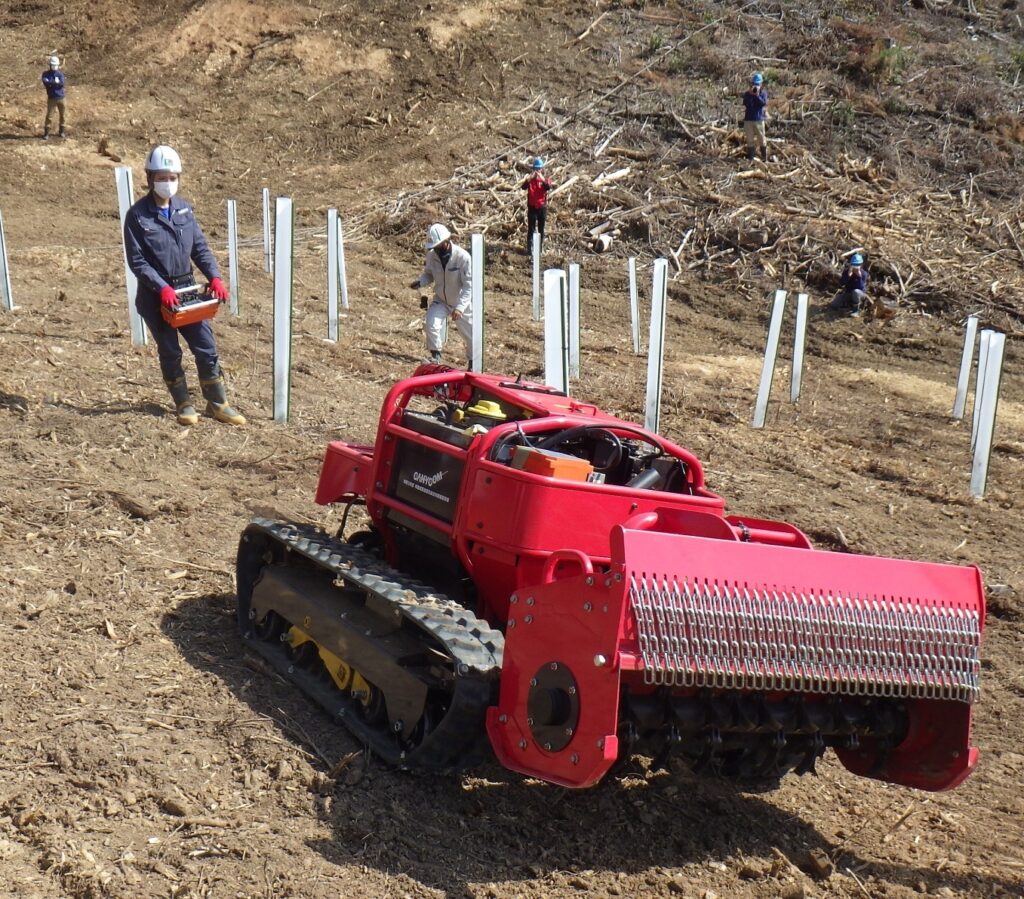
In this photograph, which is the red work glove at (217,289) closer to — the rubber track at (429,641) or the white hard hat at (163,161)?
the white hard hat at (163,161)

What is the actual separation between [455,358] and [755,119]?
469 inches

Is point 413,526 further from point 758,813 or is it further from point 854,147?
point 854,147

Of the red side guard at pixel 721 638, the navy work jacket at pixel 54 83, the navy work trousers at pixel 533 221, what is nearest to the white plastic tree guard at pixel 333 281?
the navy work trousers at pixel 533 221

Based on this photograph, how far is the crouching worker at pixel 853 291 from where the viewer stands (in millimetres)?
19391

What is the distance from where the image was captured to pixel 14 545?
6.59 m

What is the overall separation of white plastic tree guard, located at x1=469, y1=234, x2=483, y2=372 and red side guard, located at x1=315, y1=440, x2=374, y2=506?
529 centimetres

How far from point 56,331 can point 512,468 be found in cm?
809

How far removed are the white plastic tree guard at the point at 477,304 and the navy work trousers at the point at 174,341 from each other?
3.14m

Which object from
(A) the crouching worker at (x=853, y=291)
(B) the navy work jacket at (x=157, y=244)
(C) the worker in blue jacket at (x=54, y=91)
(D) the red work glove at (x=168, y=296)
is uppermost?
(C) the worker in blue jacket at (x=54, y=91)

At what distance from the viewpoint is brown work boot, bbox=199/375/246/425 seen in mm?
9164

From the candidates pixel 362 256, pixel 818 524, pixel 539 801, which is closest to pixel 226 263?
pixel 362 256

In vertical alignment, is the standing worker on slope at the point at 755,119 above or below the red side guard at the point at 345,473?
above

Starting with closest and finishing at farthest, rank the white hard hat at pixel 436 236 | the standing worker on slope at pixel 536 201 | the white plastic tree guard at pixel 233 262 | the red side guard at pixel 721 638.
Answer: the red side guard at pixel 721 638 → the white hard hat at pixel 436 236 → the white plastic tree guard at pixel 233 262 → the standing worker on slope at pixel 536 201

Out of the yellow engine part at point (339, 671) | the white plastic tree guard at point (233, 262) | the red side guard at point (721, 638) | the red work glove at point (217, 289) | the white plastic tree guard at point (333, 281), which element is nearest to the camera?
the red side guard at point (721, 638)
